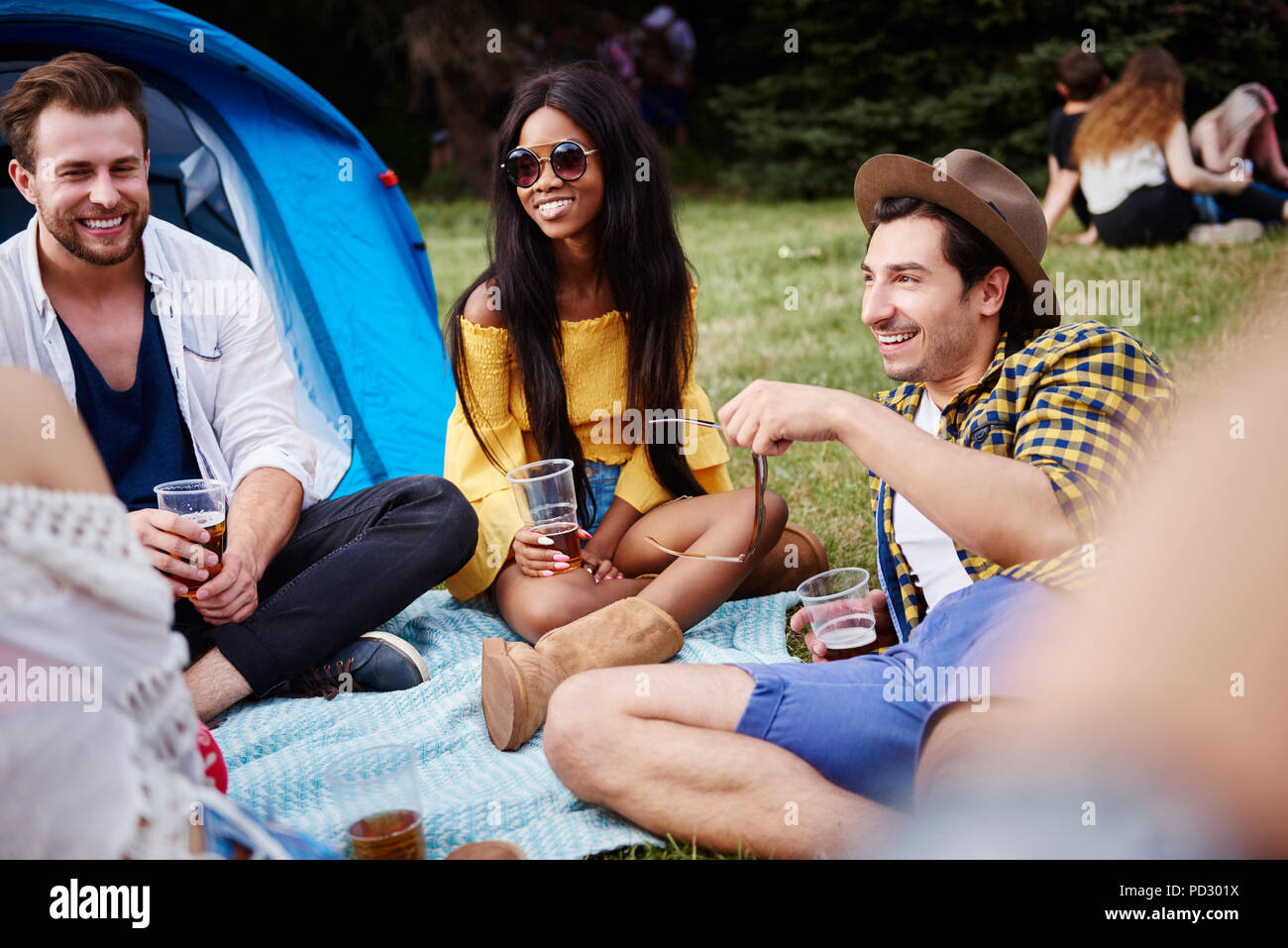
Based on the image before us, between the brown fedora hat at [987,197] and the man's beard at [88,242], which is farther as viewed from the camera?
the man's beard at [88,242]

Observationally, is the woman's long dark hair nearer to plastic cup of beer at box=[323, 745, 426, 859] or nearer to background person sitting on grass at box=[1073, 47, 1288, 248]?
plastic cup of beer at box=[323, 745, 426, 859]

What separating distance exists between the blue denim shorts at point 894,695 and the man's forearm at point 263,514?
52.6 inches

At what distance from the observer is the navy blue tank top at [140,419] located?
274cm

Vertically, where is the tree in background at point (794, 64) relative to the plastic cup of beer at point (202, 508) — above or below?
above

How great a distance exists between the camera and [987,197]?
221 centimetres

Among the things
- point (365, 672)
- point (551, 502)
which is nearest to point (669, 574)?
point (551, 502)

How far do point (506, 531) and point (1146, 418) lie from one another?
1.69 metres

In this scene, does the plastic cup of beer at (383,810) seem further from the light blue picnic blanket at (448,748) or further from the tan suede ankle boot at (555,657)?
the tan suede ankle boot at (555,657)

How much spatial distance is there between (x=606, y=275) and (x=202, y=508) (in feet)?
4.29

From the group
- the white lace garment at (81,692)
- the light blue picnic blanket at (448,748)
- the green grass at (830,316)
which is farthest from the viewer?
the green grass at (830,316)

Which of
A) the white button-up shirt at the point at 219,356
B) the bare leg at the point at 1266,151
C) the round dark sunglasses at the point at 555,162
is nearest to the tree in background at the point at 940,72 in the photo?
the bare leg at the point at 1266,151

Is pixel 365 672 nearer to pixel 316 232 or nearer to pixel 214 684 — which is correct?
pixel 214 684

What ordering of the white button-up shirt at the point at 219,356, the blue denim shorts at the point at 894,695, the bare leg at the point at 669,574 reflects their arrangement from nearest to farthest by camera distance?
the blue denim shorts at the point at 894,695 < the bare leg at the point at 669,574 < the white button-up shirt at the point at 219,356

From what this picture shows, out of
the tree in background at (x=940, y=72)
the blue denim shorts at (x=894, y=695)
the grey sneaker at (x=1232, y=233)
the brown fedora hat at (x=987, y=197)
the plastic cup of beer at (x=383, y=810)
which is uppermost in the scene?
the tree in background at (x=940, y=72)
